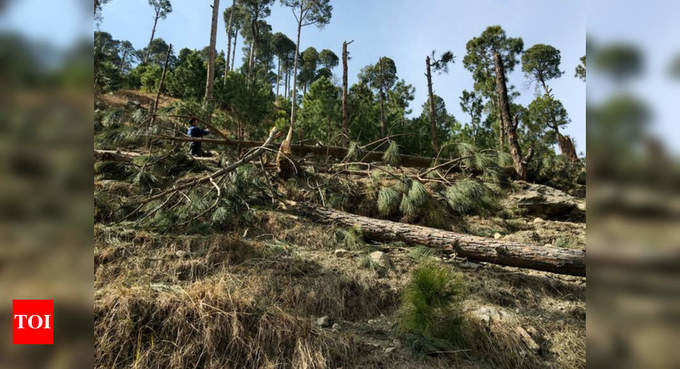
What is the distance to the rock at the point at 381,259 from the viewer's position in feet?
10.8

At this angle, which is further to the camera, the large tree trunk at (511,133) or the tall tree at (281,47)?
the tall tree at (281,47)

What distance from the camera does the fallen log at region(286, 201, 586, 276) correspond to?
3.13 meters

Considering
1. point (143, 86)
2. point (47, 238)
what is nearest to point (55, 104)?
point (47, 238)

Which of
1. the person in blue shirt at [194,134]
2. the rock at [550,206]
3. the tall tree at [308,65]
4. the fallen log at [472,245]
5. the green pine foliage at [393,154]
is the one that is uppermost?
the tall tree at [308,65]

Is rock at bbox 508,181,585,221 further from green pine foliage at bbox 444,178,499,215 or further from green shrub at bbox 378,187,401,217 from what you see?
green shrub at bbox 378,187,401,217

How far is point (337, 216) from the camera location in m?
4.30

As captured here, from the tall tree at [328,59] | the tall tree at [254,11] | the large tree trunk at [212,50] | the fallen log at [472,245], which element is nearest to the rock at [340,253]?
the fallen log at [472,245]

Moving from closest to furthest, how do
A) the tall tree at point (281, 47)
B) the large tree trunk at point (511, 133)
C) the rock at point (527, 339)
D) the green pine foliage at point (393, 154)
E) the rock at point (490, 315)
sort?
the rock at point (527, 339)
the rock at point (490, 315)
the green pine foliage at point (393, 154)
the large tree trunk at point (511, 133)
the tall tree at point (281, 47)

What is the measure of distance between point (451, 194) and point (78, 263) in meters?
4.76

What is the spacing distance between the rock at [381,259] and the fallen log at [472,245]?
620 mm

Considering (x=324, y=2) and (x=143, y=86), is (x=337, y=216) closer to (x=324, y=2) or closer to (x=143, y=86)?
(x=324, y=2)

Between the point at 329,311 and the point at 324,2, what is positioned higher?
the point at 324,2

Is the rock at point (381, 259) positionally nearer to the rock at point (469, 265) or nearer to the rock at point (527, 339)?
the rock at point (469, 265)

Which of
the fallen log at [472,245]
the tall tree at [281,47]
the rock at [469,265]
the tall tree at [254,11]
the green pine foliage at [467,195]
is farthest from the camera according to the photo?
the tall tree at [281,47]
